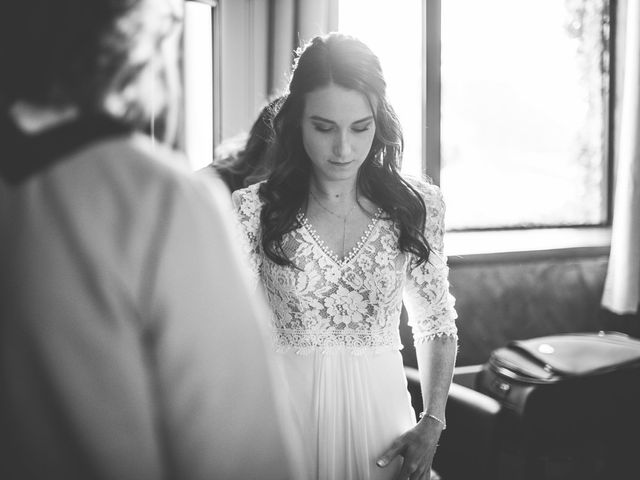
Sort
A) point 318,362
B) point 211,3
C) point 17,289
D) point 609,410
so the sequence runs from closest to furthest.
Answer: point 17,289
point 318,362
point 609,410
point 211,3

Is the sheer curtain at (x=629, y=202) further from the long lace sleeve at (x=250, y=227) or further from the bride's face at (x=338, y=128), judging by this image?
the long lace sleeve at (x=250, y=227)

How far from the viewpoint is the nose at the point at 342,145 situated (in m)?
1.52

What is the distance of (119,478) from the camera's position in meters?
0.45

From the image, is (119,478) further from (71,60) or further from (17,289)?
(71,60)

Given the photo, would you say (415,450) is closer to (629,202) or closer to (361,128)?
(361,128)

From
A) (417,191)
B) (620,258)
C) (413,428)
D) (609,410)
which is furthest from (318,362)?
(620,258)

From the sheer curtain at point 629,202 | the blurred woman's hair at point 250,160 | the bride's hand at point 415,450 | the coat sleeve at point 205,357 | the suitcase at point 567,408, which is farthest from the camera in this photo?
the sheer curtain at point 629,202

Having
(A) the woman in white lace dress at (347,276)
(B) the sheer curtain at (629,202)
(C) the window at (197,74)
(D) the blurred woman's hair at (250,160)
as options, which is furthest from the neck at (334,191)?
(B) the sheer curtain at (629,202)

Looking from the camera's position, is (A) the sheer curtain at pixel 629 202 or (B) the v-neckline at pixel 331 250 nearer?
(B) the v-neckline at pixel 331 250

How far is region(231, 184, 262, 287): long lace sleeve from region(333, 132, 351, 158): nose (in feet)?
0.83

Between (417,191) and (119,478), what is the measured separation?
134cm

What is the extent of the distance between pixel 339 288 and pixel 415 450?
0.41 meters

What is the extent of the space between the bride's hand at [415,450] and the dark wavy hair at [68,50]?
1.18 m

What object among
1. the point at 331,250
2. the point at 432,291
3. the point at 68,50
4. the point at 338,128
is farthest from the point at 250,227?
the point at 68,50
